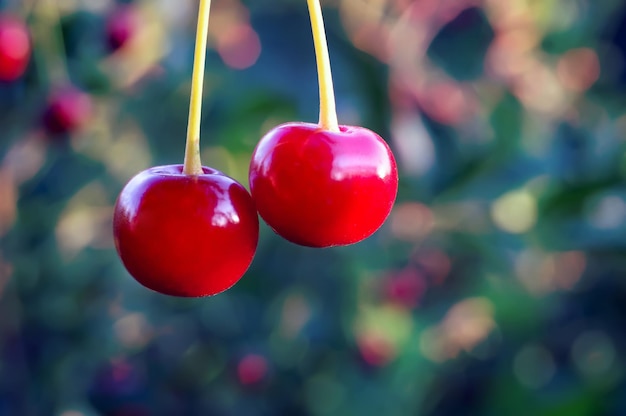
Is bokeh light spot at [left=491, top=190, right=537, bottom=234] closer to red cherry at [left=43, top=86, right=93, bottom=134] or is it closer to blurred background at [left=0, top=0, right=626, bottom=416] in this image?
blurred background at [left=0, top=0, right=626, bottom=416]

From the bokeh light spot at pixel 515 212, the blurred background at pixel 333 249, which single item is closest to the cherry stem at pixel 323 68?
the blurred background at pixel 333 249

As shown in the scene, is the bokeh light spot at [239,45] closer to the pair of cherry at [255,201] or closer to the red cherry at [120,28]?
the red cherry at [120,28]

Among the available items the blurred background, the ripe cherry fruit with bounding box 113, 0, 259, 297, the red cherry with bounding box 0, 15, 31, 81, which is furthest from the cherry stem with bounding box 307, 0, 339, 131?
the red cherry with bounding box 0, 15, 31, 81

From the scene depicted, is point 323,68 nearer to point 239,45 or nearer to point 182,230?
point 182,230

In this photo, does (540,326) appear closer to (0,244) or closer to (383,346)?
(383,346)

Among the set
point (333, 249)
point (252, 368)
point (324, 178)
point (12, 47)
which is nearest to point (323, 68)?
point (324, 178)

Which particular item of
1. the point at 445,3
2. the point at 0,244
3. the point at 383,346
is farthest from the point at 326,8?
the point at 0,244
